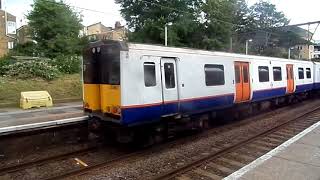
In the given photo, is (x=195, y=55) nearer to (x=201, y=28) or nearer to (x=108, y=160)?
(x=108, y=160)

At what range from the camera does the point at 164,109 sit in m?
9.95

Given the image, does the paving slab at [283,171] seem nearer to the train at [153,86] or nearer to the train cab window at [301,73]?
the train at [153,86]

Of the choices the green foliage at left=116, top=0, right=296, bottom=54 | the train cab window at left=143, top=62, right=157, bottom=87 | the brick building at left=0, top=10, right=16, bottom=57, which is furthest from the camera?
the brick building at left=0, top=10, right=16, bottom=57

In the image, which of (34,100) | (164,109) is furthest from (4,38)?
(164,109)

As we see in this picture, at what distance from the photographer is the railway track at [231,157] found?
7.96 metres

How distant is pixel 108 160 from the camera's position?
906cm

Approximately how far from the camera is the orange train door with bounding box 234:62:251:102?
45.6 ft

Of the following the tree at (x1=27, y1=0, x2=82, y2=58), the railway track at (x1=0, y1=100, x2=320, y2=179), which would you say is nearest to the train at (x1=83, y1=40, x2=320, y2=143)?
the railway track at (x1=0, y1=100, x2=320, y2=179)

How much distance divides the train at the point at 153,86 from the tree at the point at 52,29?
19.0 m

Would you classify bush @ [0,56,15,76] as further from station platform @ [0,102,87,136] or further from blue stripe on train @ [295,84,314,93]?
blue stripe on train @ [295,84,314,93]

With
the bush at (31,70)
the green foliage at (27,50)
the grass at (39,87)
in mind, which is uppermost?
the green foliage at (27,50)

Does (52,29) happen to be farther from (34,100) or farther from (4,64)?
(34,100)

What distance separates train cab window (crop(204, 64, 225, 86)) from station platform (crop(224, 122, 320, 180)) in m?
3.17

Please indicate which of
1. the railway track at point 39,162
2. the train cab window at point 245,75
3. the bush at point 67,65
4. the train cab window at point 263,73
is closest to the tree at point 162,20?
the bush at point 67,65
